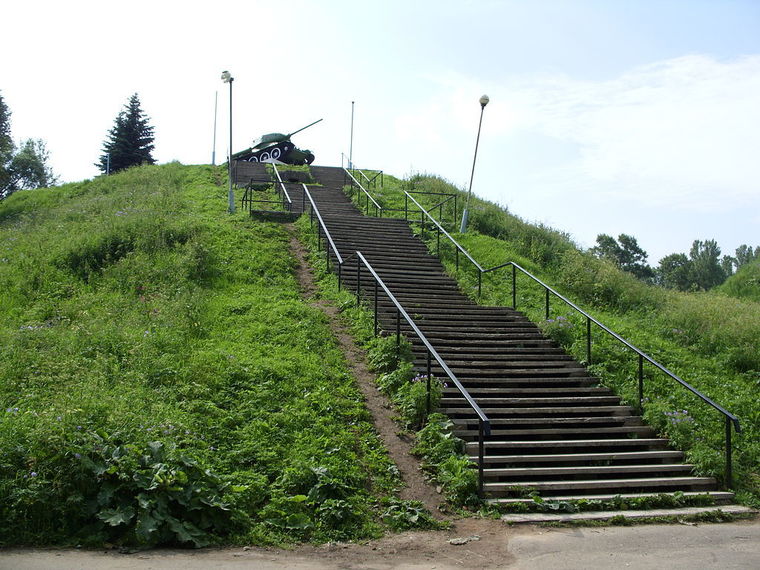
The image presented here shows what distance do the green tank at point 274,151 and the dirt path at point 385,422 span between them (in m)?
20.9

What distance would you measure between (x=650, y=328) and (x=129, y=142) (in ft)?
138

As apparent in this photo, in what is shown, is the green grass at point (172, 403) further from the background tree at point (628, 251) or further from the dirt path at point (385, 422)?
the background tree at point (628, 251)

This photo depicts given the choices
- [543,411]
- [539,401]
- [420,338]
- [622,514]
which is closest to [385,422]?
[420,338]

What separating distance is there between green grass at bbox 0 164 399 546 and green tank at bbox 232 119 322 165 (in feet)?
58.3

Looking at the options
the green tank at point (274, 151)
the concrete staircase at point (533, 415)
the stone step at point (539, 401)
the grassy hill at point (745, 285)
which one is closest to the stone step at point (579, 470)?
the concrete staircase at point (533, 415)

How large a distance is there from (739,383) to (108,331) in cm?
1012

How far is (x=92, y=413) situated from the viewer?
21.4 ft

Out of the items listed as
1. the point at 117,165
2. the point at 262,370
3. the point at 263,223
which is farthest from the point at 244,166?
the point at 262,370

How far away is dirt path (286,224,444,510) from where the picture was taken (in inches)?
272

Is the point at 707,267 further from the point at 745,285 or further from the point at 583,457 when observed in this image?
the point at 583,457

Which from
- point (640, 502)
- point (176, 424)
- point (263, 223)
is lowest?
point (640, 502)

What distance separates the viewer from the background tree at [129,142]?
46719 millimetres

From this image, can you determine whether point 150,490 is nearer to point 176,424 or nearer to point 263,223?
point 176,424

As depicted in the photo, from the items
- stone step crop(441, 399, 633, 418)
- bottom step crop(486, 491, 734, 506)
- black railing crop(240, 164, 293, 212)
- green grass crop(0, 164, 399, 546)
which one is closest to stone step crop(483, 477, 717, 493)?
bottom step crop(486, 491, 734, 506)
